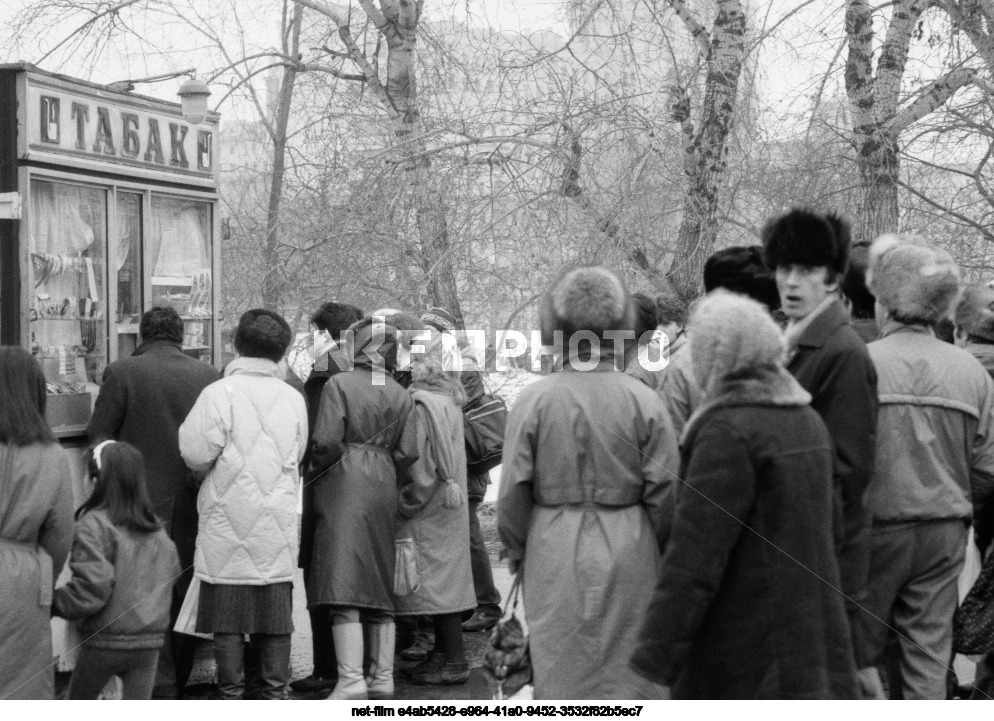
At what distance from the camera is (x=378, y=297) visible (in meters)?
11.0

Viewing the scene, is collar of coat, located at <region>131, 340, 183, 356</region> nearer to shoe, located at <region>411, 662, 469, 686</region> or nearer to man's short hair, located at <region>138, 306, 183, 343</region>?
man's short hair, located at <region>138, 306, 183, 343</region>

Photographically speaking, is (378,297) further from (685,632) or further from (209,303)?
(685,632)

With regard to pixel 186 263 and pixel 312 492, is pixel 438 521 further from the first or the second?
pixel 186 263

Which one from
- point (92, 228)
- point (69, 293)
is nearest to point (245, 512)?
point (69, 293)

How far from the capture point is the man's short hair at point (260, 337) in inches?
213

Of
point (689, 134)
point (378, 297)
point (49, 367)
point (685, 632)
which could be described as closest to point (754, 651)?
point (685, 632)

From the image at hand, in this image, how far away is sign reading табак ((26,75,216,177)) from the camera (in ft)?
19.5

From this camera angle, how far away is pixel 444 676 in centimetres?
586

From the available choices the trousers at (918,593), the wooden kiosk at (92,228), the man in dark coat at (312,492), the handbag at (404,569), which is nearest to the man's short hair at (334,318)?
the man in dark coat at (312,492)

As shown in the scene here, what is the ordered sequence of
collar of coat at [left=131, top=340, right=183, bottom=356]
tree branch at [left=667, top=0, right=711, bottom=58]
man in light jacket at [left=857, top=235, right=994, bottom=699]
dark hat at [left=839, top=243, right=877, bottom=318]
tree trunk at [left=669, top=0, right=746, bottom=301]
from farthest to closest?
tree branch at [left=667, top=0, right=711, bottom=58] → tree trunk at [left=669, top=0, right=746, bottom=301] → collar of coat at [left=131, top=340, right=183, bottom=356] → dark hat at [left=839, top=243, right=877, bottom=318] → man in light jacket at [left=857, top=235, right=994, bottom=699]

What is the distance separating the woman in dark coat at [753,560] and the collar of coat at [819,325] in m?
0.61

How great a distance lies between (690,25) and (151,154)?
Answer: 15.0 feet

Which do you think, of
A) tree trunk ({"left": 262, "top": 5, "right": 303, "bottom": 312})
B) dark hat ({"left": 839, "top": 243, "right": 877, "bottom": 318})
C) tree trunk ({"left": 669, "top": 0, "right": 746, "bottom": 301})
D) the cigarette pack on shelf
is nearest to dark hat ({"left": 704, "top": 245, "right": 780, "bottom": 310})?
dark hat ({"left": 839, "top": 243, "right": 877, "bottom": 318})

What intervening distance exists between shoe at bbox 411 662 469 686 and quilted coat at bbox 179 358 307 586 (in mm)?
952
